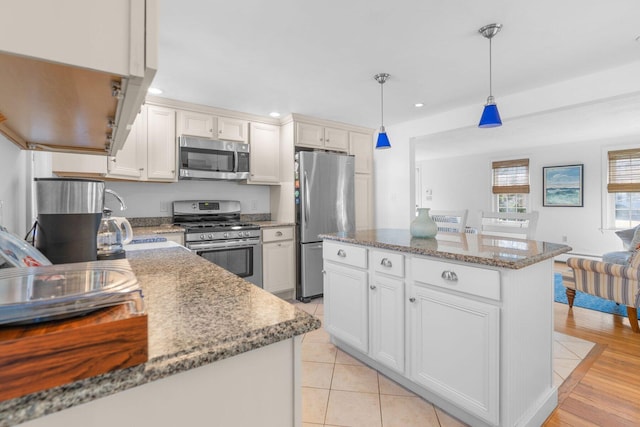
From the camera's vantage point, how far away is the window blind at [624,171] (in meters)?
5.18

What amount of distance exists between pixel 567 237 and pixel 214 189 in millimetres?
6407

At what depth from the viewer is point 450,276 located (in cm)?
156

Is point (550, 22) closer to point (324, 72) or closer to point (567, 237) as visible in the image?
point (324, 72)

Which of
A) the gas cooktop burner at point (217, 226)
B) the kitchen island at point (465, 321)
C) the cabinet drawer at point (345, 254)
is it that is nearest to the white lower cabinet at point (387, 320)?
the kitchen island at point (465, 321)

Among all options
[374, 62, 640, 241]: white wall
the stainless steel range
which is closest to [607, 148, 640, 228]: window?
[374, 62, 640, 241]: white wall

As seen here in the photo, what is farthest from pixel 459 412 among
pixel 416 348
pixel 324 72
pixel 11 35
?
pixel 324 72

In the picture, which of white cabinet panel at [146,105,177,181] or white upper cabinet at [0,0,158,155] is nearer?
white upper cabinet at [0,0,158,155]

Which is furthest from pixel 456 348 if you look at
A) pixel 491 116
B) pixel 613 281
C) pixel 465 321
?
pixel 613 281

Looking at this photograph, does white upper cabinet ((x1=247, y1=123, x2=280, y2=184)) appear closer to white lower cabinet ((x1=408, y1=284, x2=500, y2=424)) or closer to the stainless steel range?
the stainless steel range

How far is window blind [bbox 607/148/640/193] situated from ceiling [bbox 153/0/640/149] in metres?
3.83

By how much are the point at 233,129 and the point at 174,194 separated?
3.34 feet

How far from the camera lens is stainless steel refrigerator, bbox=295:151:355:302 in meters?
3.67

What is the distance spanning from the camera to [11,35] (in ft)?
1.40

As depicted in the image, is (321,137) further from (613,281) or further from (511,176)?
(511,176)
